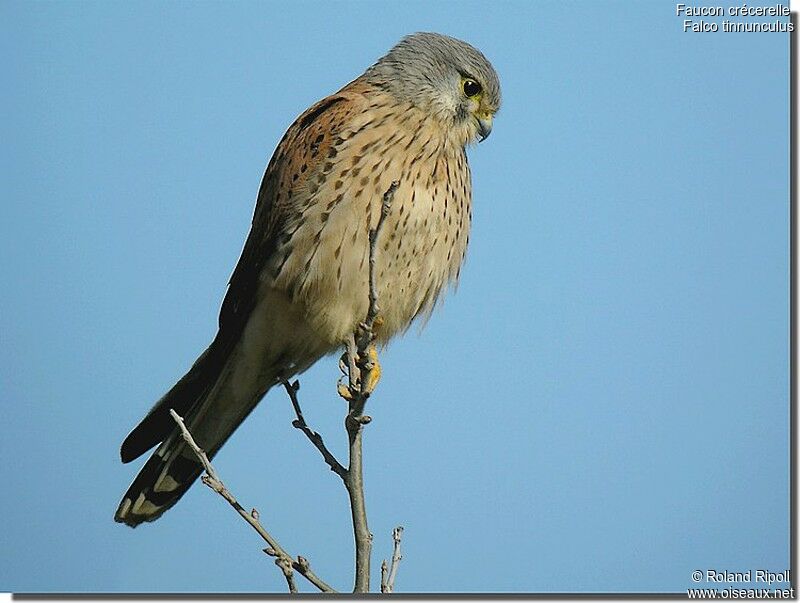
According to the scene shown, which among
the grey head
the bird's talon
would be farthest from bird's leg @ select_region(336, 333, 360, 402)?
the grey head

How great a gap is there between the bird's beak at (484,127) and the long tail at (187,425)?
120 cm

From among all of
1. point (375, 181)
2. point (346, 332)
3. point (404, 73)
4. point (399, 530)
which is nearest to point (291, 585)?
point (399, 530)

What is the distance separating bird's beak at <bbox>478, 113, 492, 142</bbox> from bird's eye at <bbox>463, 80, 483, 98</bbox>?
0.32ft

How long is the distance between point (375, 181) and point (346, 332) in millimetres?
536

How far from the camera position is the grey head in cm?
419

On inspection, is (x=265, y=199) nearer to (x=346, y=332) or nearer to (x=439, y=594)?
(x=346, y=332)

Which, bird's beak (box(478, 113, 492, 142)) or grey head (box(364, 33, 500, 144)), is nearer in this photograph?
grey head (box(364, 33, 500, 144))

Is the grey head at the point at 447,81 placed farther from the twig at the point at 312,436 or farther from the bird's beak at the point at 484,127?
the twig at the point at 312,436

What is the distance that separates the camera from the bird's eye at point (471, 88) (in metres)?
4.32

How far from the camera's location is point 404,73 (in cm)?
426

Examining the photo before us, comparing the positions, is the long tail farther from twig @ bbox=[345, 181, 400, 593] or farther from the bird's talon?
twig @ bbox=[345, 181, 400, 593]

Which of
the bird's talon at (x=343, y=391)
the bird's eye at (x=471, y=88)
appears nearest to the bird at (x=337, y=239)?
the bird's eye at (x=471, y=88)

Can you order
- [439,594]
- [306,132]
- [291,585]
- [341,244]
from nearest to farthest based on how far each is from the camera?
[291,585] < [439,594] < [341,244] < [306,132]

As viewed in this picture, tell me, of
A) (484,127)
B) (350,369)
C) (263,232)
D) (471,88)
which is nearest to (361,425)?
(350,369)
